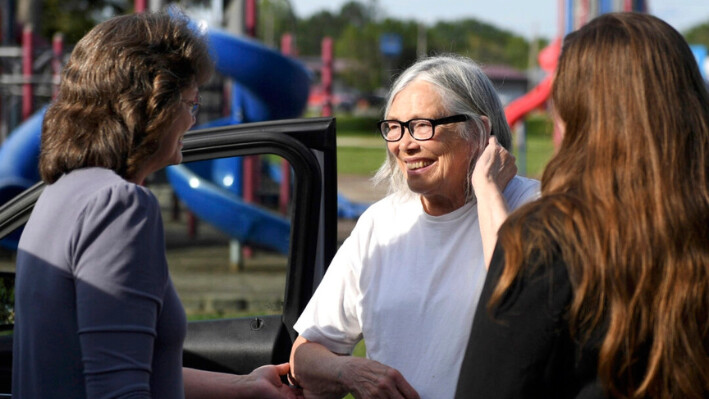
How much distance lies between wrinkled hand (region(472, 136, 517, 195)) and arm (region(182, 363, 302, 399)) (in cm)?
77

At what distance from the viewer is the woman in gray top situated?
1652 millimetres

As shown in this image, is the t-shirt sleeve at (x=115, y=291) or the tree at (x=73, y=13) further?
the tree at (x=73, y=13)

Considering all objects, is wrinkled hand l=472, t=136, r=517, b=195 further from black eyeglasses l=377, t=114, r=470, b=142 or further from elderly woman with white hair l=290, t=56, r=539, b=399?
black eyeglasses l=377, t=114, r=470, b=142

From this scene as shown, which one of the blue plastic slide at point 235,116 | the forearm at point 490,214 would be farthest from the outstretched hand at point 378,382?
the blue plastic slide at point 235,116

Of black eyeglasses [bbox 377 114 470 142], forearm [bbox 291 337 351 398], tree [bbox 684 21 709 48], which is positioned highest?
tree [bbox 684 21 709 48]

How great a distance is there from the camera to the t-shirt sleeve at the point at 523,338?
1600 mm

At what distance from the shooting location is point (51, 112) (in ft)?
6.05

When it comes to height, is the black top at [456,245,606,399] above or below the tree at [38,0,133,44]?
below

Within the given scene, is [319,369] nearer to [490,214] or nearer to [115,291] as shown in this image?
[490,214]

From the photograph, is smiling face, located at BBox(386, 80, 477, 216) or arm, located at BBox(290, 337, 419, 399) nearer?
arm, located at BBox(290, 337, 419, 399)

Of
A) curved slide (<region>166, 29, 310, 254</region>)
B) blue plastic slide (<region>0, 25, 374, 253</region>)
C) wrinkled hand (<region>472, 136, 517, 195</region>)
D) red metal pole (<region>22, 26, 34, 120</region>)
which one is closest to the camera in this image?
wrinkled hand (<region>472, 136, 517, 195</region>)

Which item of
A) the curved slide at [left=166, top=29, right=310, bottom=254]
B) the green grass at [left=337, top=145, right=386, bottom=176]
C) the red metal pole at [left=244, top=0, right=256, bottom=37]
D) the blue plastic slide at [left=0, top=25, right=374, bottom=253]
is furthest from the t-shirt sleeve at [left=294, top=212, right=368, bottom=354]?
the green grass at [left=337, top=145, right=386, bottom=176]

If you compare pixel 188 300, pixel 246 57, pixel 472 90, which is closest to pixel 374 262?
pixel 472 90

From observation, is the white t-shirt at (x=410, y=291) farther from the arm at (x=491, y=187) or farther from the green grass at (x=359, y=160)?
the green grass at (x=359, y=160)
